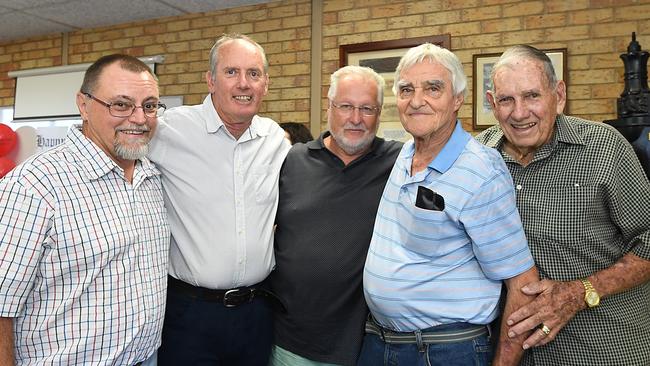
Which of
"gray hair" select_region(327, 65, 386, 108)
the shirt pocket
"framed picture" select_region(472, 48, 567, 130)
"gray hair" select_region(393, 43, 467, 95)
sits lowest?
the shirt pocket

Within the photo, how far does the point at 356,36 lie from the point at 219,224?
2751 mm

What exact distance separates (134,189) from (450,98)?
3.56ft

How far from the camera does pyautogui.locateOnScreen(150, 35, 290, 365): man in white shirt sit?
2.03 metres

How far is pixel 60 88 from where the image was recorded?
5.52m

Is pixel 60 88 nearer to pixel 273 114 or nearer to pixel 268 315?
pixel 273 114

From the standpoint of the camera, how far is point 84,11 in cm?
490

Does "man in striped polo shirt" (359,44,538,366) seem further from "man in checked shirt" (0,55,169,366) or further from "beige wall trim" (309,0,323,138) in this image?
"beige wall trim" (309,0,323,138)

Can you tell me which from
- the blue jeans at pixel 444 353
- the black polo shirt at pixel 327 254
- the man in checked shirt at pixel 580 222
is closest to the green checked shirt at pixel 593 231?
the man in checked shirt at pixel 580 222

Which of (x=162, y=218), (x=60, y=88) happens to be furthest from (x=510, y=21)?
(x=60, y=88)

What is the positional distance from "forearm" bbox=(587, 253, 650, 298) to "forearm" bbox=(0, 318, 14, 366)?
1759 mm

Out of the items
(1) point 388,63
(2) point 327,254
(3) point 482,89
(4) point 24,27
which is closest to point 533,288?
(2) point 327,254

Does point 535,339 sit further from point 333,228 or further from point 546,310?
point 333,228

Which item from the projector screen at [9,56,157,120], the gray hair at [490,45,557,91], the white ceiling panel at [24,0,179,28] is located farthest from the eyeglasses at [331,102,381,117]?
the projector screen at [9,56,157,120]

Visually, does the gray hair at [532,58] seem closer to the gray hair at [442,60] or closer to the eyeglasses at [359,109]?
the gray hair at [442,60]
